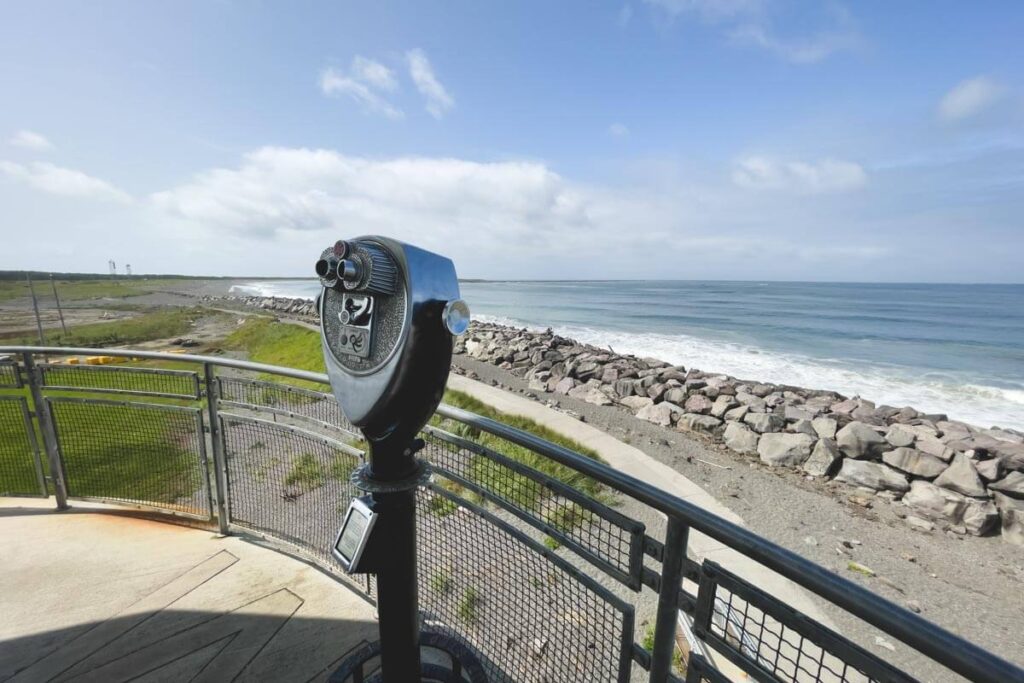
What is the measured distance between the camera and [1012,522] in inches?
223

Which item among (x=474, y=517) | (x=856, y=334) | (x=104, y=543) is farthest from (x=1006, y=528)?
(x=856, y=334)

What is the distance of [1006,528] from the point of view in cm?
571

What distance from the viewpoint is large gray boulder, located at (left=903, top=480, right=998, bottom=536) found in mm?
5746

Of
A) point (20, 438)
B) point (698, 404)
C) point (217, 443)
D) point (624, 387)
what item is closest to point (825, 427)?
point (698, 404)

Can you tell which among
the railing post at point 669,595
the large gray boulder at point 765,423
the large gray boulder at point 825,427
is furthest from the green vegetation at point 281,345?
the railing post at point 669,595

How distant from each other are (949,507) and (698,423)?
3774 millimetres

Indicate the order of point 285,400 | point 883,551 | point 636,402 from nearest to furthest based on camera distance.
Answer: point 285,400, point 883,551, point 636,402

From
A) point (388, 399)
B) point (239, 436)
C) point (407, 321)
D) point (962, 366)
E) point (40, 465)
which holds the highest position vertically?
point (407, 321)

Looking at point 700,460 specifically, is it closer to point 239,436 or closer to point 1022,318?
point 239,436

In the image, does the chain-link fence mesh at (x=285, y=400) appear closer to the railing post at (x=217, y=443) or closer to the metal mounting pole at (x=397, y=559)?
the railing post at (x=217, y=443)

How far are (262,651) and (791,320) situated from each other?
42.0 m

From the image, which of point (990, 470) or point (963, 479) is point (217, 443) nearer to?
point (963, 479)

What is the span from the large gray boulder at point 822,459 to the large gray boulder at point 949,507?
0.93m

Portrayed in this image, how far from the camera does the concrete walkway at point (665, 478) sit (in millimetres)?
3746
